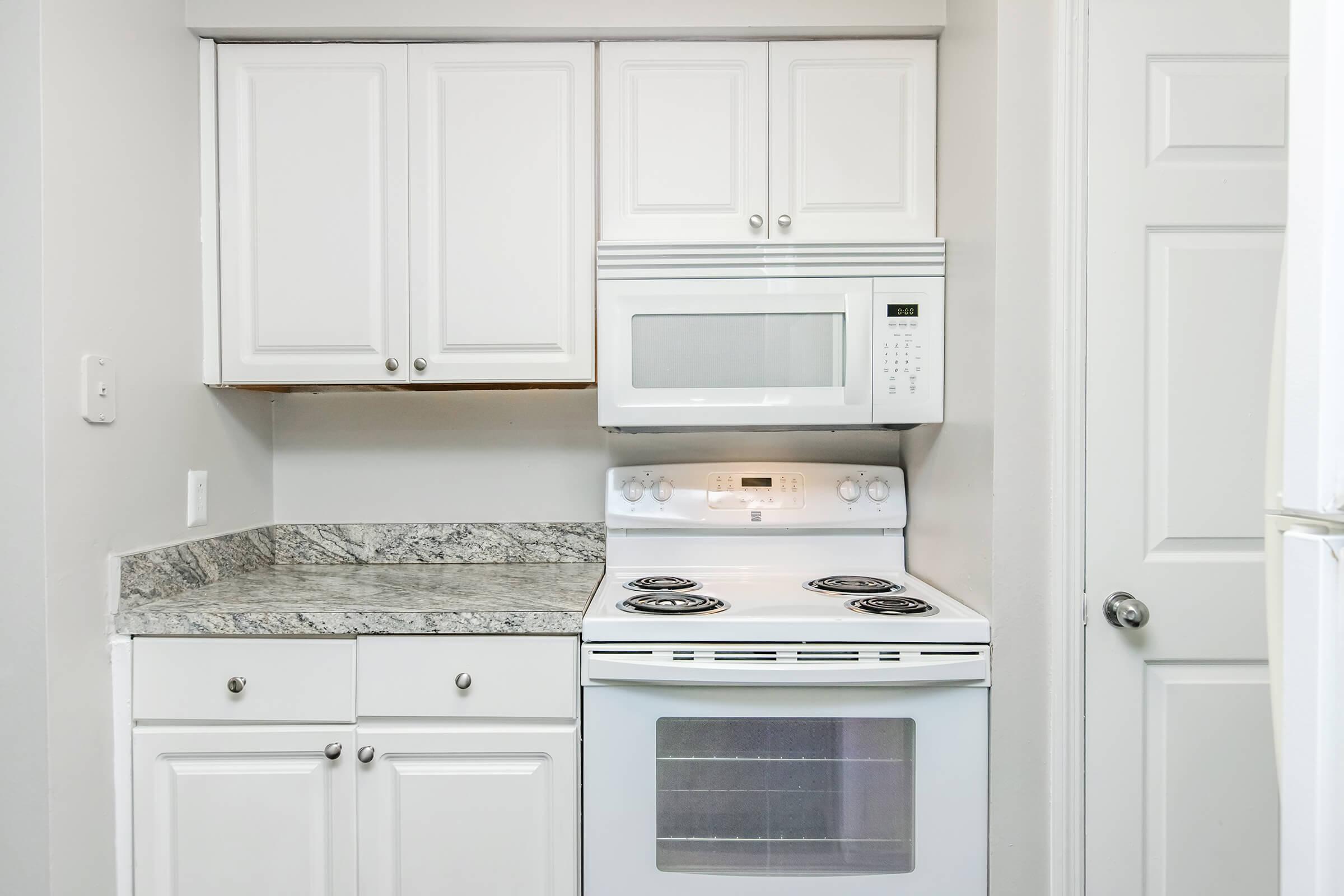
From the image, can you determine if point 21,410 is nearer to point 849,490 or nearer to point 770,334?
point 770,334

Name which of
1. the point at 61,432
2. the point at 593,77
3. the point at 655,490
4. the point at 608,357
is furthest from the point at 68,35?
the point at 655,490

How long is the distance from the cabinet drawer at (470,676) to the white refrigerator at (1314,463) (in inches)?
42.3

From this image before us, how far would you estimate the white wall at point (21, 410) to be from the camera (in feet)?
3.88

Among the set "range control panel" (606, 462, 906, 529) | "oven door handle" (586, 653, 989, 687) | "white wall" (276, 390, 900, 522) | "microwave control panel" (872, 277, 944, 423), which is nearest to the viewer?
"oven door handle" (586, 653, 989, 687)

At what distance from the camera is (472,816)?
4.42ft

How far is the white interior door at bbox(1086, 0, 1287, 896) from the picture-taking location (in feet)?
4.16

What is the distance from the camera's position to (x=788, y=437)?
1920 millimetres

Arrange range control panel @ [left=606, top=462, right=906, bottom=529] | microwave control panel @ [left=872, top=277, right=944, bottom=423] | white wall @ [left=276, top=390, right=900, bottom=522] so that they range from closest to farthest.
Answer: microwave control panel @ [left=872, top=277, right=944, bottom=423] < range control panel @ [left=606, top=462, right=906, bottom=529] < white wall @ [left=276, top=390, right=900, bottom=522]

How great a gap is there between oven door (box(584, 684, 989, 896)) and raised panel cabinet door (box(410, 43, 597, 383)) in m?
0.86

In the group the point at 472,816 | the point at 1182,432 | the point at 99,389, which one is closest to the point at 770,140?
the point at 1182,432

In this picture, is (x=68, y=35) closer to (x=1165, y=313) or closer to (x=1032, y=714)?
(x=1165, y=313)

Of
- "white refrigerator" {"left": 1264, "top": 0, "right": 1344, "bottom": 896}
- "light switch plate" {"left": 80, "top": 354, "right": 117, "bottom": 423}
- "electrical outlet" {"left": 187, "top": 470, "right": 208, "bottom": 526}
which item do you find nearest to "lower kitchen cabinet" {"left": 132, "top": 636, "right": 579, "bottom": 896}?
"electrical outlet" {"left": 187, "top": 470, "right": 208, "bottom": 526}

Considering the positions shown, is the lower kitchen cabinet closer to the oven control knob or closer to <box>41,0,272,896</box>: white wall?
<box>41,0,272,896</box>: white wall

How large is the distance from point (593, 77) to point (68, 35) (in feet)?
3.14
